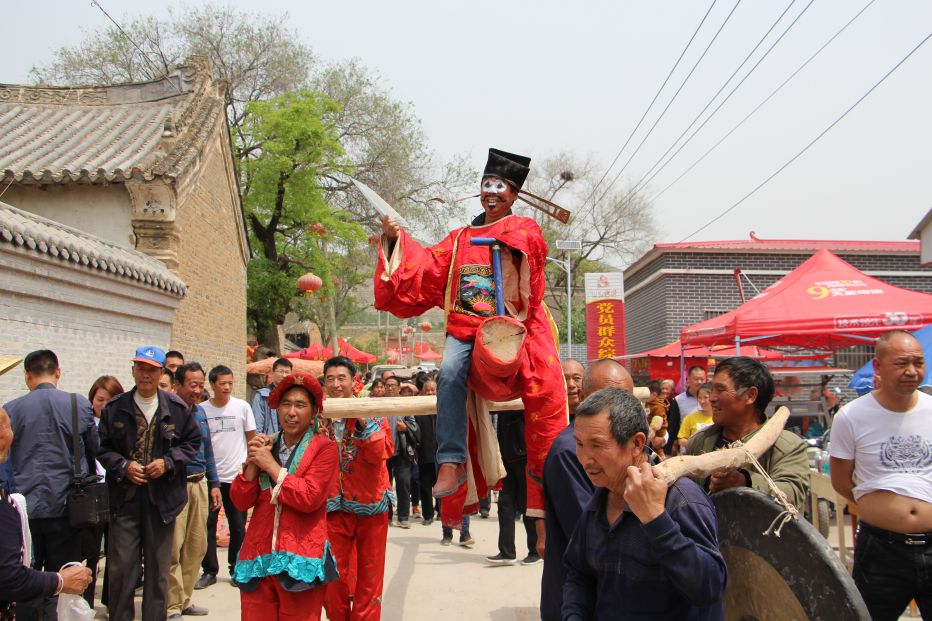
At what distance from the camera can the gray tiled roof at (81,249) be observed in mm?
8430

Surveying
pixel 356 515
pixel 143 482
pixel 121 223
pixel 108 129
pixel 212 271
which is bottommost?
pixel 356 515

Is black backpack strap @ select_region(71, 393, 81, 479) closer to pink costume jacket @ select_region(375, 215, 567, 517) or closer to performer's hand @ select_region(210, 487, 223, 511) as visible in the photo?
performer's hand @ select_region(210, 487, 223, 511)

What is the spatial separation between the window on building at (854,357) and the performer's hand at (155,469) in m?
18.2

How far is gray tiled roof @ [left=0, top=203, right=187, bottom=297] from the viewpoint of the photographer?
843 cm

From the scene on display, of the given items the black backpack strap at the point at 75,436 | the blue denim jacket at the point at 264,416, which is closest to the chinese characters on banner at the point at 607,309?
the blue denim jacket at the point at 264,416

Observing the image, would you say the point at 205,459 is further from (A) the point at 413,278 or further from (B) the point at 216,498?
(A) the point at 413,278

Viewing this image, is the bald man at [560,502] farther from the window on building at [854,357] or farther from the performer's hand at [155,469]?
the window on building at [854,357]

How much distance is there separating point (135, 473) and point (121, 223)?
8.07 meters

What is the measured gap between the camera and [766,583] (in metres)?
3.12

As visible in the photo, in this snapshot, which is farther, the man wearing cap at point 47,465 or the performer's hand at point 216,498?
the performer's hand at point 216,498

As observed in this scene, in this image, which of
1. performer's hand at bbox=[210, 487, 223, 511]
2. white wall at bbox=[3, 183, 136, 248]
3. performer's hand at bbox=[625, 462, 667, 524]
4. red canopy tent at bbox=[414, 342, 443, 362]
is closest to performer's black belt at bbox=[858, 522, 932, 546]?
performer's hand at bbox=[625, 462, 667, 524]

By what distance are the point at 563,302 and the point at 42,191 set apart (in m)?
37.8

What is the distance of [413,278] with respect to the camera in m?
5.17

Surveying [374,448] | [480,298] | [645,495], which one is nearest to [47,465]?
[374,448]
